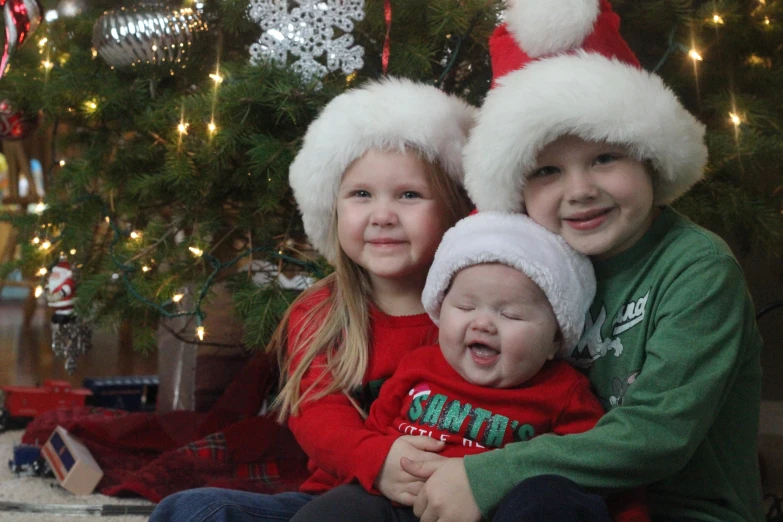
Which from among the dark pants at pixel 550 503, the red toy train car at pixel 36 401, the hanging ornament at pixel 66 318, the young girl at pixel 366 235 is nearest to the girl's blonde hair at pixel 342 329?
the young girl at pixel 366 235

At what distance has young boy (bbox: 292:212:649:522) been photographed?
3.44 feet

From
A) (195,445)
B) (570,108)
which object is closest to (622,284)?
(570,108)

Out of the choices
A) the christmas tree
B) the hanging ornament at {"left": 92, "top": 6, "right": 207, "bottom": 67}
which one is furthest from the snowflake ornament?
the hanging ornament at {"left": 92, "top": 6, "right": 207, "bottom": 67}

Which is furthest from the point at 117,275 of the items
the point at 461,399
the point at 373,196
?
the point at 461,399

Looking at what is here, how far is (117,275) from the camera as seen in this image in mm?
1799

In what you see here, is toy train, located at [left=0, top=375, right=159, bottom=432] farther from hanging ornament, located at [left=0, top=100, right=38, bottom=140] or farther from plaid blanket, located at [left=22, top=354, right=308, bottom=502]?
hanging ornament, located at [left=0, top=100, right=38, bottom=140]

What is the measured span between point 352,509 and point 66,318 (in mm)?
1163

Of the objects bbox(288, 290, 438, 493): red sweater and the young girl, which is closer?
bbox(288, 290, 438, 493): red sweater

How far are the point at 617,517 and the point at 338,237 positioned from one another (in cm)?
58

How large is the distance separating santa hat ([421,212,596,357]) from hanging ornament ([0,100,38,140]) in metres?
1.41

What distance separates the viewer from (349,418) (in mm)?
1184

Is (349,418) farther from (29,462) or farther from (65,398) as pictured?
(65,398)

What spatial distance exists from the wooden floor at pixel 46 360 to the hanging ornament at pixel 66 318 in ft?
1.59

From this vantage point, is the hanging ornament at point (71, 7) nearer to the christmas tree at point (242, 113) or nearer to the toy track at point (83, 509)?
the christmas tree at point (242, 113)
